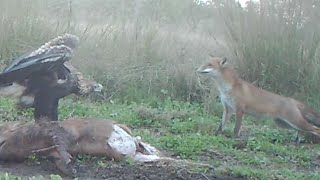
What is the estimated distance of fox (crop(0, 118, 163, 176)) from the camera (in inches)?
258

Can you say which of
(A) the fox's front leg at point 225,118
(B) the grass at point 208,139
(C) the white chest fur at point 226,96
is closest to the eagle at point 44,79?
(B) the grass at point 208,139

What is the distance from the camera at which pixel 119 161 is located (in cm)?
677

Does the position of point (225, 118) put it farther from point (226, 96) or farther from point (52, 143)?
point (52, 143)

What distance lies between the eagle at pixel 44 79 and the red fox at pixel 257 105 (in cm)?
275

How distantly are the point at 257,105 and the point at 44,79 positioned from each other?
374 centimetres

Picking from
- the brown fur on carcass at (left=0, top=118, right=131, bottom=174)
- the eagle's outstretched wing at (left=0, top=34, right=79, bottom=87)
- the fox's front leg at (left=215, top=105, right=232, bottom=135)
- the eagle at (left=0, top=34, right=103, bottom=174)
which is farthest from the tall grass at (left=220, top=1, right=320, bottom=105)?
the brown fur on carcass at (left=0, top=118, right=131, bottom=174)

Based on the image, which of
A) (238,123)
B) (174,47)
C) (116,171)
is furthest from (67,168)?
(174,47)

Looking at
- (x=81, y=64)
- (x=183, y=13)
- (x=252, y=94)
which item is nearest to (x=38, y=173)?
(x=252, y=94)

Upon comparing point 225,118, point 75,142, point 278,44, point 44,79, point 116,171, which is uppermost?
point 278,44

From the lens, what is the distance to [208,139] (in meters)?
8.52

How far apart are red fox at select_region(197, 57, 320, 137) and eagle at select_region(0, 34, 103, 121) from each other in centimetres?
275

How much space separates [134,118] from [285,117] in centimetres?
208

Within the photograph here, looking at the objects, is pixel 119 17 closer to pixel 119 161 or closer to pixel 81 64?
pixel 81 64

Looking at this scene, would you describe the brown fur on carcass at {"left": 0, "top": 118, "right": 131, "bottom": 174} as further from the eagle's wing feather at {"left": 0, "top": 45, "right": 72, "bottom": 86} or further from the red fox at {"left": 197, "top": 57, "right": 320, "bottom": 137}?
the red fox at {"left": 197, "top": 57, "right": 320, "bottom": 137}
